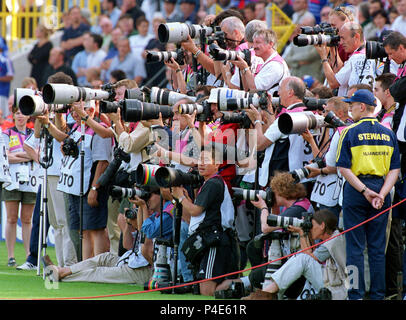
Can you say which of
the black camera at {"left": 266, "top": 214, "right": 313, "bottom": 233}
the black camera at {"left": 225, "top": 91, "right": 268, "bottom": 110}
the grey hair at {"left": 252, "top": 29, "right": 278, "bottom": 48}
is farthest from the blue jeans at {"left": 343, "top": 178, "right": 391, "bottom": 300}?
the grey hair at {"left": 252, "top": 29, "right": 278, "bottom": 48}

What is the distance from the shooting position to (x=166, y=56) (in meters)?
8.94

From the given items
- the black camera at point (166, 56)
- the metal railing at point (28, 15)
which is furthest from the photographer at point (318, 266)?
the metal railing at point (28, 15)

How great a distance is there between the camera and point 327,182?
7652 mm

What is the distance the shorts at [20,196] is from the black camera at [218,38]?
3619 mm

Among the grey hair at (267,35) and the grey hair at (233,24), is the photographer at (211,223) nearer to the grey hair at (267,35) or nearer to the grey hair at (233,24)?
the grey hair at (267,35)

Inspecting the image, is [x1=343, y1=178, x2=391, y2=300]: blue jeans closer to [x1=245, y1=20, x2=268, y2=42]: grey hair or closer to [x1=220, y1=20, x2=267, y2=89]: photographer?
[x1=220, y1=20, x2=267, y2=89]: photographer

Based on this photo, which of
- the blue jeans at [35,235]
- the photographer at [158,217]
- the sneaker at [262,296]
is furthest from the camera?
the blue jeans at [35,235]

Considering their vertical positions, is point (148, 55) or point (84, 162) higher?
point (148, 55)

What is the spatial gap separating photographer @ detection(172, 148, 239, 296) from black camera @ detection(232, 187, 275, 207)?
0.30m

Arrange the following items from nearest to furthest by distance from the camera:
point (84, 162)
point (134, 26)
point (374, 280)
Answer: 1. point (374, 280)
2. point (84, 162)
3. point (134, 26)

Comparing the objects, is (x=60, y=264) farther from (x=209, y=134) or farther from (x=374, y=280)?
(x=374, y=280)

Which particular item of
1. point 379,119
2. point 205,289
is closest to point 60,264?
point 205,289

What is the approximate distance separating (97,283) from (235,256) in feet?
5.40

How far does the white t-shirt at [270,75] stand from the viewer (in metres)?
8.48
